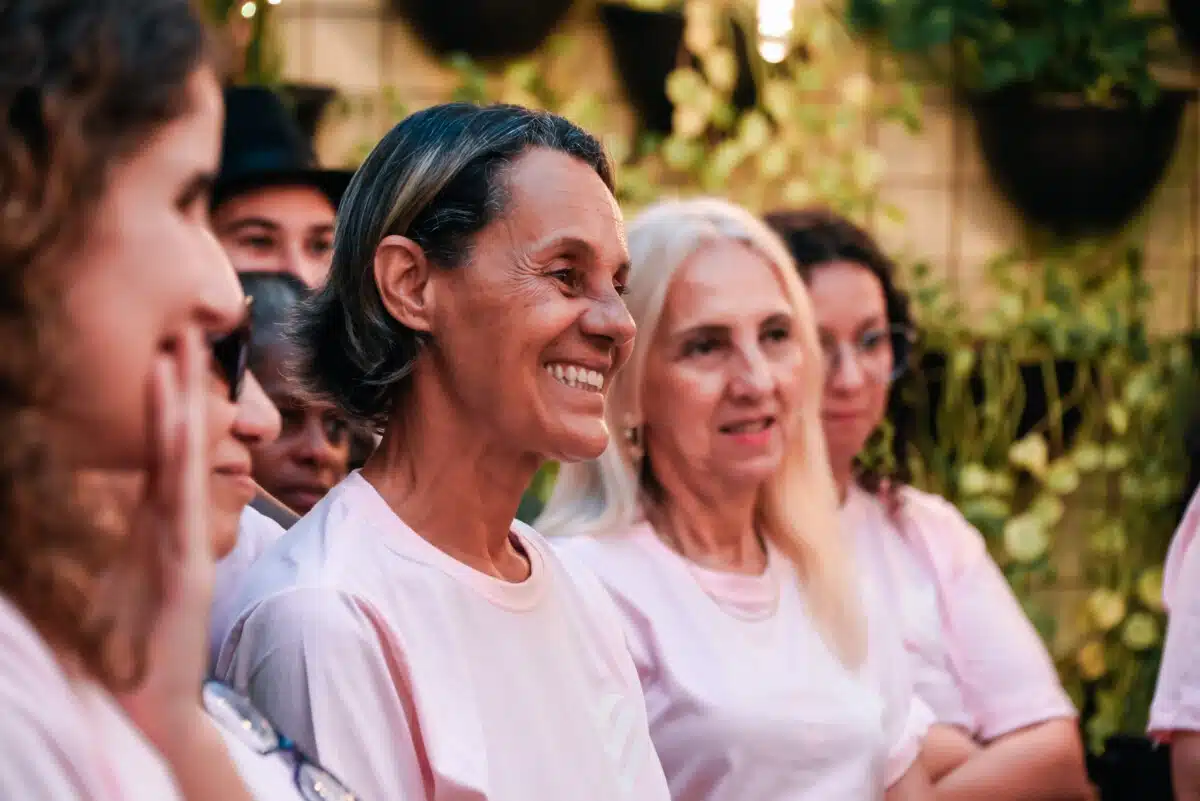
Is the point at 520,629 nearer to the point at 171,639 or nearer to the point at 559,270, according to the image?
the point at 559,270

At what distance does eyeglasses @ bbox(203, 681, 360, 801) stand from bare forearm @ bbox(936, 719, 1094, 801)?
169cm

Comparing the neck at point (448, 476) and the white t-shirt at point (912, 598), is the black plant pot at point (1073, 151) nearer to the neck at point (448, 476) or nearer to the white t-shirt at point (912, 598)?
the white t-shirt at point (912, 598)

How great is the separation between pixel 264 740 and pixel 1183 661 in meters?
1.37

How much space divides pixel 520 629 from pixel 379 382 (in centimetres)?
28

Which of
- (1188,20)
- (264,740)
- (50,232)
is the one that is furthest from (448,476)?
(1188,20)

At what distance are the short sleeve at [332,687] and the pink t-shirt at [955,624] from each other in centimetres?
151

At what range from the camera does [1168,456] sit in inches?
165

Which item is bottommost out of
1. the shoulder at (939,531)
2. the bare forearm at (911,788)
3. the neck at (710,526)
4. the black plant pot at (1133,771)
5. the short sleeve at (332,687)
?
the black plant pot at (1133,771)

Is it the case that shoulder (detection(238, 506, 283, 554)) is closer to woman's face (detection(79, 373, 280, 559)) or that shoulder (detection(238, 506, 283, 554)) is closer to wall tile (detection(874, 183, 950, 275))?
woman's face (detection(79, 373, 280, 559))

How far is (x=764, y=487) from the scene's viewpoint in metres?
2.44

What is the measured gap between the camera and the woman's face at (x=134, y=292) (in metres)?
0.76

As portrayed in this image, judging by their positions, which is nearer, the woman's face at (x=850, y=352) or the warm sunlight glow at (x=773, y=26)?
the woman's face at (x=850, y=352)

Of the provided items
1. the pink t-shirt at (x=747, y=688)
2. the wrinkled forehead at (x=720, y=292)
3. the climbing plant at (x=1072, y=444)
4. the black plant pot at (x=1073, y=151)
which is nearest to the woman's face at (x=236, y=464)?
the pink t-shirt at (x=747, y=688)

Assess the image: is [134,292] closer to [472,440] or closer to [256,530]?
[472,440]
